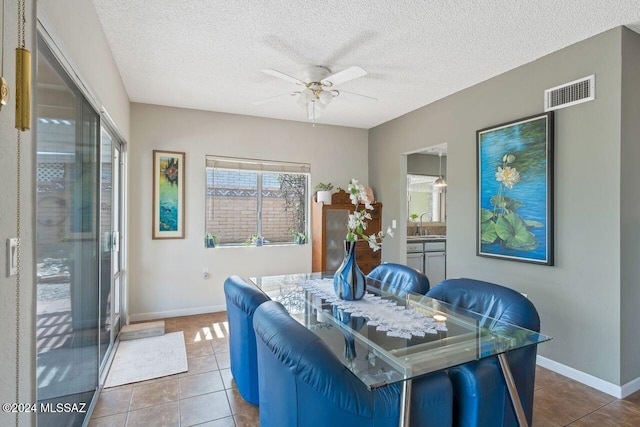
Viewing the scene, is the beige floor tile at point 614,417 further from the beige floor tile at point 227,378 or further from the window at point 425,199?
the window at point 425,199

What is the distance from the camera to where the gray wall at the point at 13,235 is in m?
0.98

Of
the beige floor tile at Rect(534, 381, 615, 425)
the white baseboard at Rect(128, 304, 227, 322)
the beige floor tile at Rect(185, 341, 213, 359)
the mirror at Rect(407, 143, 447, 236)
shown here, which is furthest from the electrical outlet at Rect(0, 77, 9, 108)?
the mirror at Rect(407, 143, 447, 236)

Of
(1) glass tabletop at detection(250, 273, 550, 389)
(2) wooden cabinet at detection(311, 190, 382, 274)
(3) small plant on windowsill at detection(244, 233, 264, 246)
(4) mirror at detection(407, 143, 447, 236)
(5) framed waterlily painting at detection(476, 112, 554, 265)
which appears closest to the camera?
(1) glass tabletop at detection(250, 273, 550, 389)

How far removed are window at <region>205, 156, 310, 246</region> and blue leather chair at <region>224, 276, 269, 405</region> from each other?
2.24 meters

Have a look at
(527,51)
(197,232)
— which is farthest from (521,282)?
(197,232)

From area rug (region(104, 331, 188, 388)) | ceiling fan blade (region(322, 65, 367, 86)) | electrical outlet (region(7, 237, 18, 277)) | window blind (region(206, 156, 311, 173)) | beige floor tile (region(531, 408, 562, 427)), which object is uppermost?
ceiling fan blade (region(322, 65, 367, 86))

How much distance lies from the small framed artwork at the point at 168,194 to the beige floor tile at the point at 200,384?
6.56 ft

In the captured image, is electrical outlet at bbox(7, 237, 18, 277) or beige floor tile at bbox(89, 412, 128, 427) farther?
beige floor tile at bbox(89, 412, 128, 427)

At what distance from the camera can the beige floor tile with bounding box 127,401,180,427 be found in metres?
2.06

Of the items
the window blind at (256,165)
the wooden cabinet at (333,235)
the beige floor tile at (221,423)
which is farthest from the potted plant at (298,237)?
the beige floor tile at (221,423)

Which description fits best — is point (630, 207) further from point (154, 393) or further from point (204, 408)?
point (154, 393)

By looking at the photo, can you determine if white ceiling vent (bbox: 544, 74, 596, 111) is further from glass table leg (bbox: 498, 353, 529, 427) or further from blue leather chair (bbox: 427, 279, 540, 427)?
glass table leg (bbox: 498, 353, 529, 427)

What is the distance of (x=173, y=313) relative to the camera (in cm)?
413

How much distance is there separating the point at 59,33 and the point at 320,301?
1.98 m
